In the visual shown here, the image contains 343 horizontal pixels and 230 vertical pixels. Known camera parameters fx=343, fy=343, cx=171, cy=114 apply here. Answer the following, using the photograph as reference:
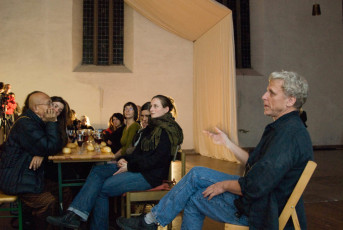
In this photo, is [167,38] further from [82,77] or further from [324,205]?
[324,205]

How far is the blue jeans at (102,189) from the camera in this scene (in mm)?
2520

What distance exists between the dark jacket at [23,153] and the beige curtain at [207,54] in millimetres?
4871

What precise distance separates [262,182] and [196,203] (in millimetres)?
472

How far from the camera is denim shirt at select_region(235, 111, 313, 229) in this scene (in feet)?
5.30

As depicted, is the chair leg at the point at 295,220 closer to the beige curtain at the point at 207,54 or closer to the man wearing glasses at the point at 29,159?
the man wearing glasses at the point at 29,159

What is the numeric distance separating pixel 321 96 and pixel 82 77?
701cm

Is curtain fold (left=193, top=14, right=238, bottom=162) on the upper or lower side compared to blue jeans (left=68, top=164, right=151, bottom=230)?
upper

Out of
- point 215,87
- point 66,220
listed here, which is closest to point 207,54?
point 215,87

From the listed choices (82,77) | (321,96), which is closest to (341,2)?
(321,96)

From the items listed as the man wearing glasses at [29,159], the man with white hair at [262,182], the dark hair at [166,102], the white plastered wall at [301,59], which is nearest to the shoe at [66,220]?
the man wearing glasses at [29,159]

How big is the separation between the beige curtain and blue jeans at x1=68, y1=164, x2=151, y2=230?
4831 millimetres

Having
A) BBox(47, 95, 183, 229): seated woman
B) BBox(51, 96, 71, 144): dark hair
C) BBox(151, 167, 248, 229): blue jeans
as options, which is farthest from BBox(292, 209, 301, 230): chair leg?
BBox(51, 96, 71, 144): dark hair

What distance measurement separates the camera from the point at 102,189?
2.60 m

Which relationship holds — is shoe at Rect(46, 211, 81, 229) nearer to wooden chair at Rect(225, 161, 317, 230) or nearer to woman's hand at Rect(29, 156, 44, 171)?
woman's hand at Rect(29, 156, 44, 171)
